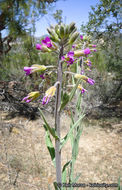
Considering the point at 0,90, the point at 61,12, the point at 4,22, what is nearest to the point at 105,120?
the point at 0,90

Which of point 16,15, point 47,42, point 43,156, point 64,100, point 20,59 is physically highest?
point 16,15

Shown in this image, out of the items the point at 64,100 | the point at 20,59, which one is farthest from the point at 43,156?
the point at 20,59

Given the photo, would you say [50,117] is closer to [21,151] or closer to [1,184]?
[21,151]

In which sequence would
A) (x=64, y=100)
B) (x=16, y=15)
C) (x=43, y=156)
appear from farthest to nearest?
(x=16, y=15) < (x=43, y=156) < (x=64, y=100)

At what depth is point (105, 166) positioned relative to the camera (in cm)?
223

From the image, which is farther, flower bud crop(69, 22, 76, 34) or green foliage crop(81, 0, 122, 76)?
green foliage crop(81, 0, 122, 76)

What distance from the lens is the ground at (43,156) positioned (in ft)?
6.06

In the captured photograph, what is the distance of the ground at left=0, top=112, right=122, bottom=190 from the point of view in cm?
185

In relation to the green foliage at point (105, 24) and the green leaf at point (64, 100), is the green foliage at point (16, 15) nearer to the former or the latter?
the green foliage at point (105, 24)

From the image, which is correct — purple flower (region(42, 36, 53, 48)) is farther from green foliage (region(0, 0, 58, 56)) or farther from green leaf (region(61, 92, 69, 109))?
green foliage (region(0, 0, 58, 56))

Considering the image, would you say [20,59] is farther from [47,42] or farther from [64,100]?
[64,100]

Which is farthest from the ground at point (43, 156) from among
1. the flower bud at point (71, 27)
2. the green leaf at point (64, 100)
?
the flower bud at point (71, 27)

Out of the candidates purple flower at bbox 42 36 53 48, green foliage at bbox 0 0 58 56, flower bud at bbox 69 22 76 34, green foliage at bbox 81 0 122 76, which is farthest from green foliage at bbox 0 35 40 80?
flower bud at bbox 69 22 76 34

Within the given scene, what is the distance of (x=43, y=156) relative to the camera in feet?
7.70
